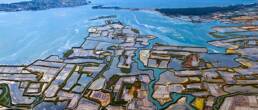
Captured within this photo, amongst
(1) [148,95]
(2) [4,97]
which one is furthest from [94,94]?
(2) [4,97]

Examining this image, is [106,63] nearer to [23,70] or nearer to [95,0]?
[23,70]

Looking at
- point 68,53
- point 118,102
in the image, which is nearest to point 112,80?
point 118,102

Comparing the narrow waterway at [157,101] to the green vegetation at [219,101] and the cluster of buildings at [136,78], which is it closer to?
the cluster of buildings at [136,78]

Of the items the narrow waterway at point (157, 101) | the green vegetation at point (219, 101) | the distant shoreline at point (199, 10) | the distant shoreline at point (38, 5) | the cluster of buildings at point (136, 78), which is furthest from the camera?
the distant shoreline at point (38, 5)

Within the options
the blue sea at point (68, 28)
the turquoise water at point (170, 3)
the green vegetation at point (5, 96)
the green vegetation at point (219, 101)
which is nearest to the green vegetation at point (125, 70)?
the green vegetation at point (219, 101)

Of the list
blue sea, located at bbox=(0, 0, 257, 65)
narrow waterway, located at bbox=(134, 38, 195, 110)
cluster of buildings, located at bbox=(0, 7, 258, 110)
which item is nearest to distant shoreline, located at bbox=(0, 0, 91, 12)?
blue sea, located at bbox=(0, 0, 257, 65)

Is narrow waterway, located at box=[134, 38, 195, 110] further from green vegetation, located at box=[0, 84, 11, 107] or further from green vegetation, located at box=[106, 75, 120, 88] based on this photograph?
green vegetation, located at box=[0, 84, 11, 107]
